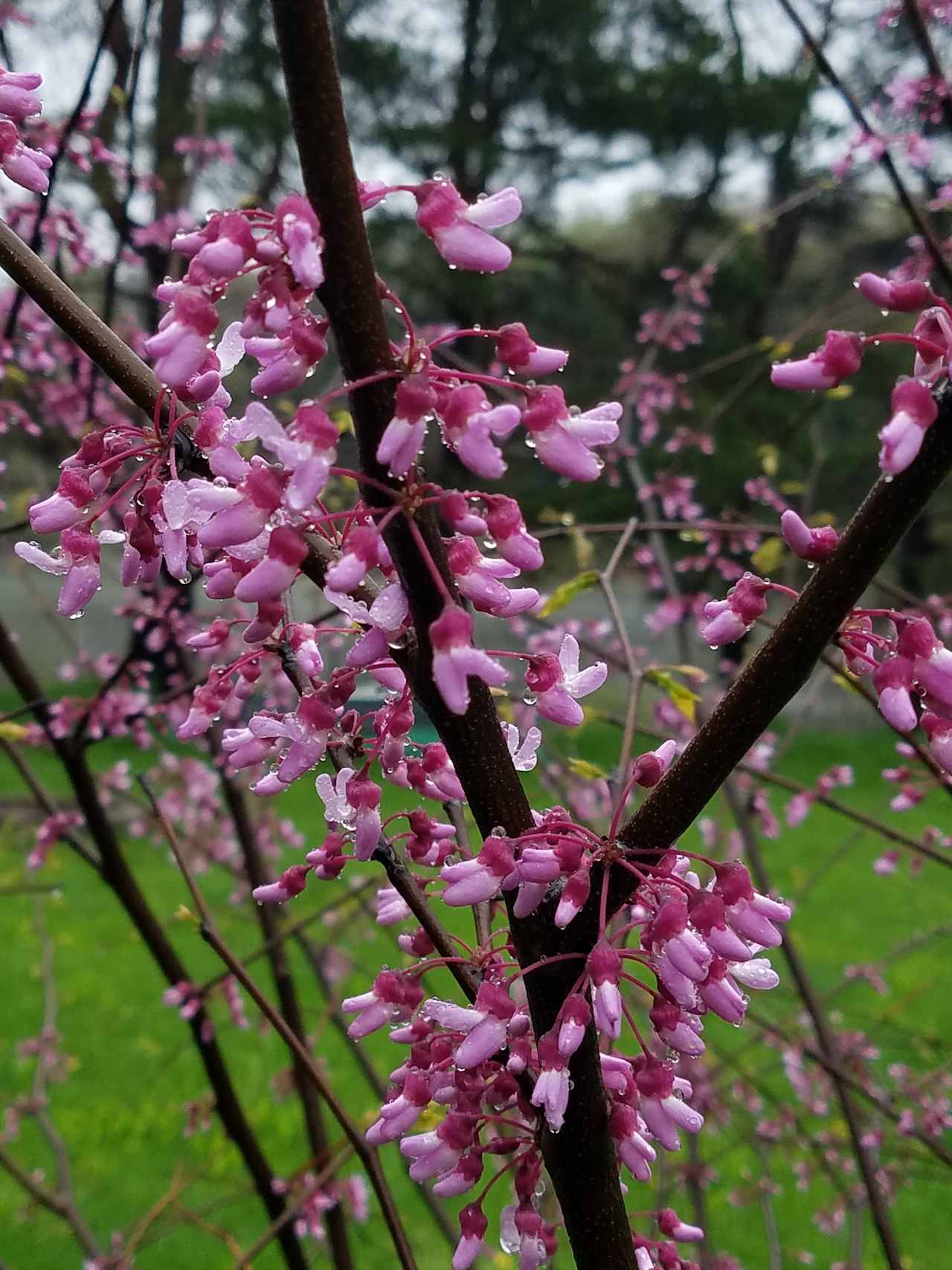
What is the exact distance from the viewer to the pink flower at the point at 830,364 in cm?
68

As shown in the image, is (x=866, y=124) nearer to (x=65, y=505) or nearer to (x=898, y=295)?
(x=898, y=295)

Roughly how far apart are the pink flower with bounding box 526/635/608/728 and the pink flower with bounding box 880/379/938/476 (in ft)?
0.88

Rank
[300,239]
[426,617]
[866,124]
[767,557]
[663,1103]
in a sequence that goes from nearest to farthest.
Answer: [300,239]
[426,617]
[663,1103]
[866,124]
[767,557]

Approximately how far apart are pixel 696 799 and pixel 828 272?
14.3m

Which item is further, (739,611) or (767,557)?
(767,557)

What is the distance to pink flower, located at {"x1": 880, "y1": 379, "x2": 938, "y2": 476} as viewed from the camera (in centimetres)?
61

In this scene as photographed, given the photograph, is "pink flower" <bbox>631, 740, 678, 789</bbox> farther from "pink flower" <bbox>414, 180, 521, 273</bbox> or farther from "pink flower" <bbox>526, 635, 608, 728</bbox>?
"pink flower" <bbox>414, 180, 521, 273</bbox>

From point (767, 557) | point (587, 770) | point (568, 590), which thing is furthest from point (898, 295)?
point (767, 557)

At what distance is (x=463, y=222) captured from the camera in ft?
2.31

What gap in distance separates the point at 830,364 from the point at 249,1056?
16.9 ft

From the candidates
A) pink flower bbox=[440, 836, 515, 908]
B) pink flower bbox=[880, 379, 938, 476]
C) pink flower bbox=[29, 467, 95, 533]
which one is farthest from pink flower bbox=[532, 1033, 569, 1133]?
pink flower bbox=[29, 467, 95, 533]

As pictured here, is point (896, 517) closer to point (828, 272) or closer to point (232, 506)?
point (232, 506)

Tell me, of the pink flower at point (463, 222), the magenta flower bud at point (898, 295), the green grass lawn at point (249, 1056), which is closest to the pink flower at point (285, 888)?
→ the pink flower at point (463, 222)

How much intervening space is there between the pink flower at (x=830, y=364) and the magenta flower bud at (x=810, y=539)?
0.09 metres
